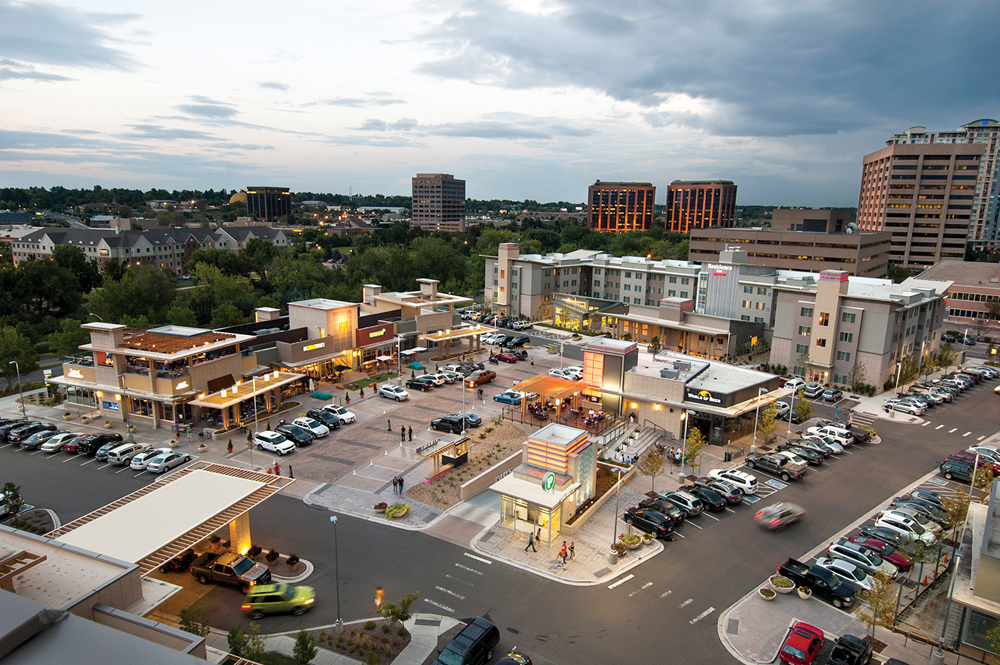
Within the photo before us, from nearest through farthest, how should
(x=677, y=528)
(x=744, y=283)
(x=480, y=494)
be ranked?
(x=677, y=528), (x=480, y=494), (x=744, y=283)

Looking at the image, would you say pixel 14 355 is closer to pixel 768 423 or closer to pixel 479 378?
pixel 479 378

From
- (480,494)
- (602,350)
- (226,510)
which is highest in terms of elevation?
(602,350)

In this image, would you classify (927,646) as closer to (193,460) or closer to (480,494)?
(480,494)

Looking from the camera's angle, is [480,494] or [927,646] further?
[480,494]

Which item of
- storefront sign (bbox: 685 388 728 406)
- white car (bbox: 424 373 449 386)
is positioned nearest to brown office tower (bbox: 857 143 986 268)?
storefront sign (bbox: 685 388 728 406)

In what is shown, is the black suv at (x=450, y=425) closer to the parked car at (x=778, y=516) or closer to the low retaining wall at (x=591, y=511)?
the low retaining wall at (x=591, y=511)

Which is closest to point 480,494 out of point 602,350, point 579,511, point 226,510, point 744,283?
point 579,511
